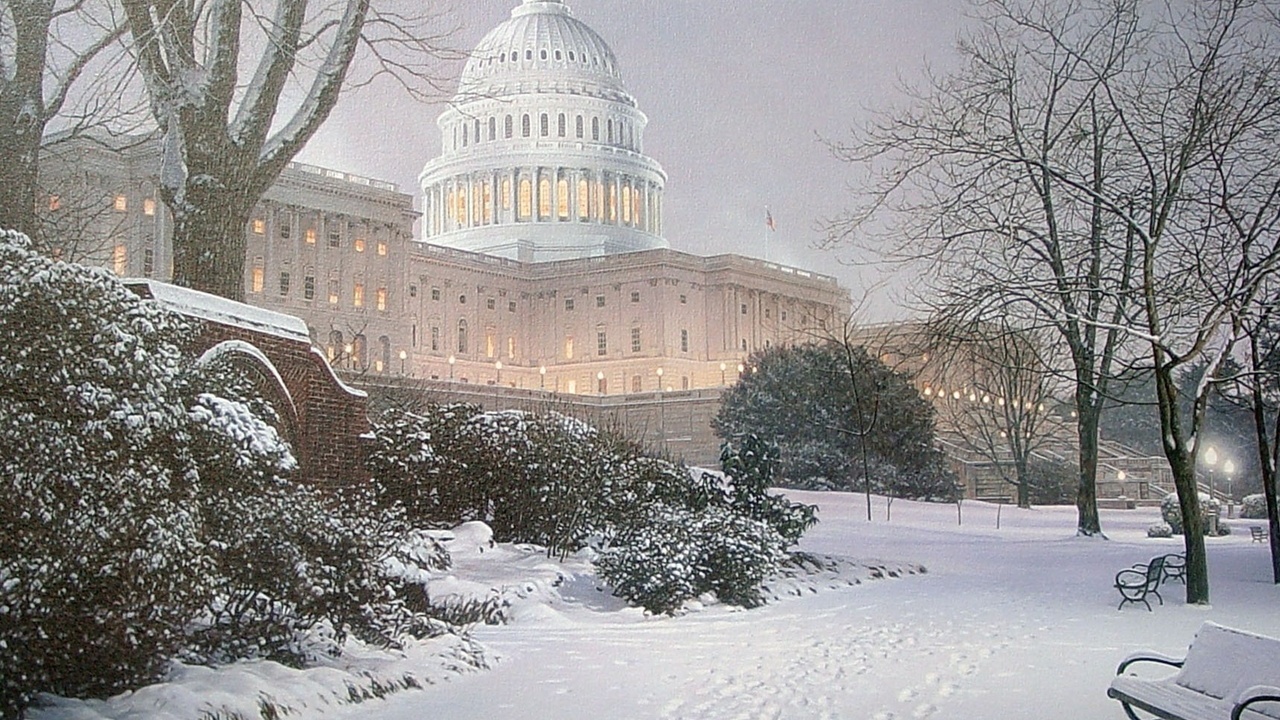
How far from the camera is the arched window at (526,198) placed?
6850 centimetres

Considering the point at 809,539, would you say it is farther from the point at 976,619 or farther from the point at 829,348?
the point at 829,348

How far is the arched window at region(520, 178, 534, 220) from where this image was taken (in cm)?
6850

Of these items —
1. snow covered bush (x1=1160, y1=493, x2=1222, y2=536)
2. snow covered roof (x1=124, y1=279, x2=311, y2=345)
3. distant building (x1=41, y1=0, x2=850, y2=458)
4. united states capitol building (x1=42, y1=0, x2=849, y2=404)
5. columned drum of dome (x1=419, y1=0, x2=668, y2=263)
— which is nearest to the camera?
snow covered roof (x1=124, y1=279, x2=311, y2=345)

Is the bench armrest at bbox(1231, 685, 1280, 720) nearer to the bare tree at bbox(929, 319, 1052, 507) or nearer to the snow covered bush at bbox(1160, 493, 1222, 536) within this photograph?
the bare tree at bbox(929, 319, 1052, 507)

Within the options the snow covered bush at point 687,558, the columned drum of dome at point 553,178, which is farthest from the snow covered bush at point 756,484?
the columned drum of dome at point 553,178

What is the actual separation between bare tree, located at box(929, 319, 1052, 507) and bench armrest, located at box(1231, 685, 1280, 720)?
18.2 feet

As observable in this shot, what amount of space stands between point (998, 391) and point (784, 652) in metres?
22.6

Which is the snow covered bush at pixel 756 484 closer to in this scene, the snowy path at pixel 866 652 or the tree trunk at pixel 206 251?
the snowy path at pixel 866 652

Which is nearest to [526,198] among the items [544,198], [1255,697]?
[544,198]

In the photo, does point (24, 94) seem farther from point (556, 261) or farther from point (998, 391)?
point (556, 261)

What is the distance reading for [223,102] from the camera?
9.20 meters

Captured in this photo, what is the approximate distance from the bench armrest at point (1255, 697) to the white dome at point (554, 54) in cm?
5228

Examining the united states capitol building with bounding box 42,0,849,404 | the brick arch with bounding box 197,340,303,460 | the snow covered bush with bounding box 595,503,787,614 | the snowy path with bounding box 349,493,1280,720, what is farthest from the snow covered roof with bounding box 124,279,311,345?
the united states capitol building with bounding box 42,0,849,404

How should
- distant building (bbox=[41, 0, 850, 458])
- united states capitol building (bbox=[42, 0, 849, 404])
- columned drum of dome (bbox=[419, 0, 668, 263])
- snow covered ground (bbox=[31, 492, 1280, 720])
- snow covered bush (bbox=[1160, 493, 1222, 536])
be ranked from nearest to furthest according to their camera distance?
snow covered ground (bbox=[31, 492, 1280, 720]) < snow covered bush (bbox=[1160, 493, 1222, 536]) < distant building (bbox=[41, 0, 850, 458]) < united states capitol building (bbox=[42, 0, 849, 404]) < columned drum of dome (bbox=[419, 0, 668, 263])
